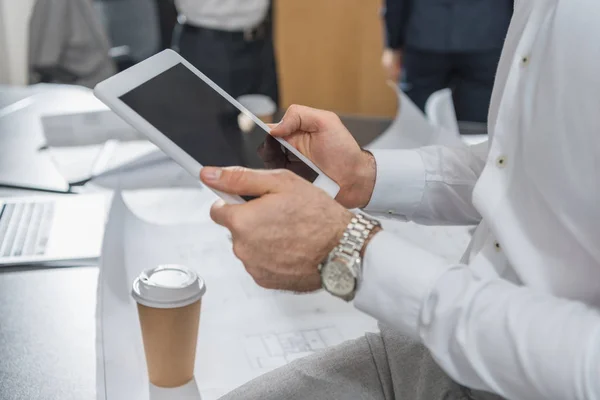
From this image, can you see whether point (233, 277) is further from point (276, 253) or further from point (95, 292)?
point (276, 253)

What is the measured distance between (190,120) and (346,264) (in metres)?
0.21

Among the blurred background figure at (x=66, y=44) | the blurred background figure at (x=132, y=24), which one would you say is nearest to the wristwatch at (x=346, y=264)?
the blurred background figure at (x=66, y=44)

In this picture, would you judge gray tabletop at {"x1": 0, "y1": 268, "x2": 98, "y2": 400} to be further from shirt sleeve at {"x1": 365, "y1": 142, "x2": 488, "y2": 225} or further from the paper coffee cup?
shirt sleeve at {"x1": 365, "y1": 142, "x2": 488, "y2": 225}

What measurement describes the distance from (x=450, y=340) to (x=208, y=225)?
650 mm

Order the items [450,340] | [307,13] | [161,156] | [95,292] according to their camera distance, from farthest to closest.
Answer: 1. [307,13]
2. [161,156]
3. [95,292]
4. [450,340]

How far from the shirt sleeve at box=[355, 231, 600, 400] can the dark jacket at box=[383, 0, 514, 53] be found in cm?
140

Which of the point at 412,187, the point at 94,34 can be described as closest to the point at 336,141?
the point at 412,187

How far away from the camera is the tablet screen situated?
0.66 m

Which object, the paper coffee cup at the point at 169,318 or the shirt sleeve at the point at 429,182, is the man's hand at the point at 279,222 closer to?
the paper coffee cup at the point at 169,318

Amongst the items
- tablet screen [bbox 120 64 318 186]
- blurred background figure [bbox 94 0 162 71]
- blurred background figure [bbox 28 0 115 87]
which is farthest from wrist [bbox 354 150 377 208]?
blurred background figure [bbox 94 0 162 71]

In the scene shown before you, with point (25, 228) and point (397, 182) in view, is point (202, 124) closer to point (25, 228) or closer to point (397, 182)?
point (397, 182)

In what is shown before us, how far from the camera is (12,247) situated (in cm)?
96

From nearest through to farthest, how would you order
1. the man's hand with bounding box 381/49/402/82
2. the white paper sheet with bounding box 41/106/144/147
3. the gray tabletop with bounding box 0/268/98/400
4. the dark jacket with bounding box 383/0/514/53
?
the gray tabletop with bounding box 0/268/98/400 → the white paper sheet with bounding box 41/106/144/147 → the dark jacket with bounding box 383/0/514/53 → the man's hand with bounding box 381/49/402/82

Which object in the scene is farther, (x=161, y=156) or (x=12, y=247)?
(x=161, y=156)
